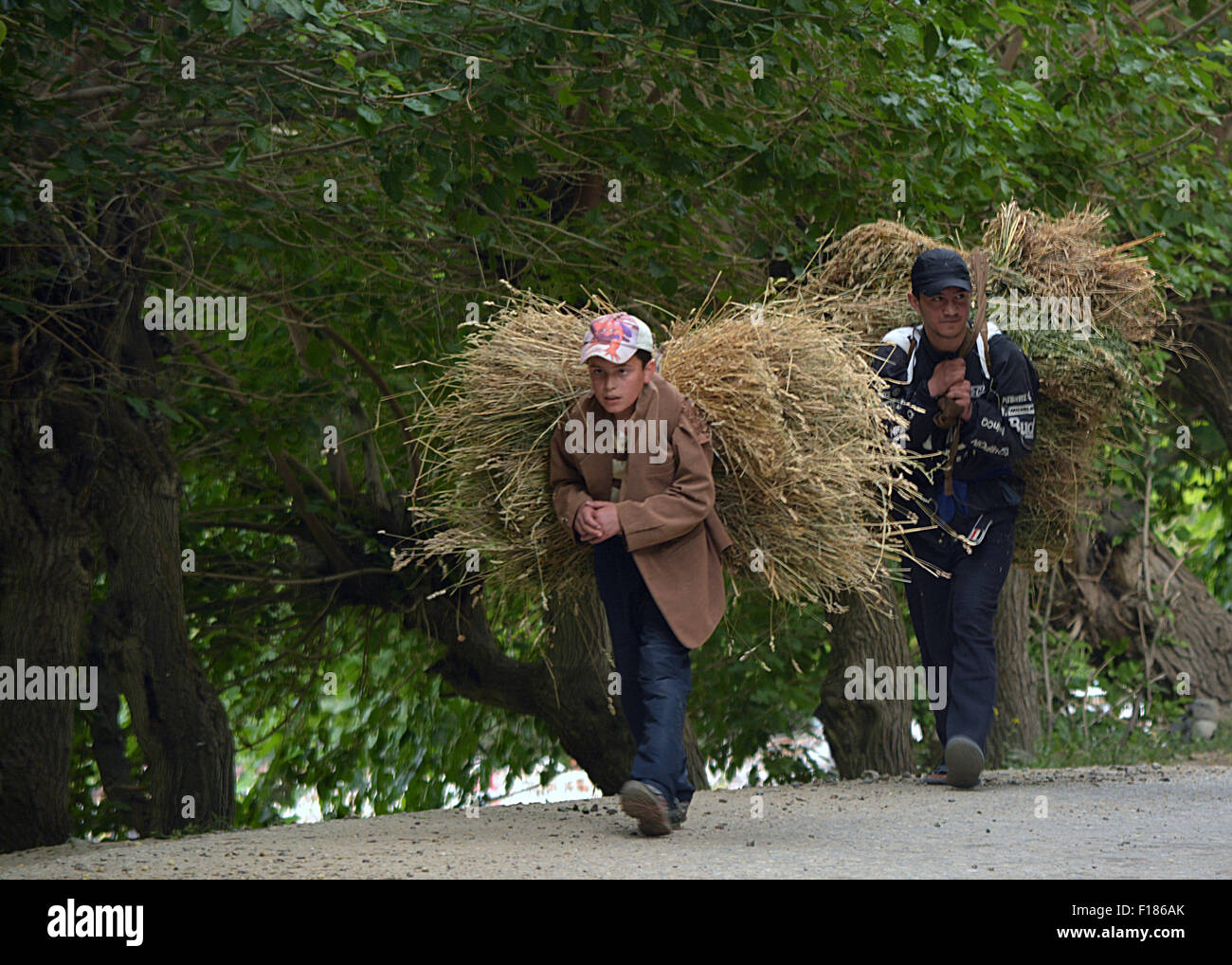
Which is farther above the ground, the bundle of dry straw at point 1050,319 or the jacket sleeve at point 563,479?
the bundle of dry straw at point 1050,319

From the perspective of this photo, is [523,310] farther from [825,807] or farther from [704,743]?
[704,743]

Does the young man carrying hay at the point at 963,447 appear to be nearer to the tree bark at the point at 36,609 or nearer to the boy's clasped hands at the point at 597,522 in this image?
the boy's clasped hands at the point at 597,522

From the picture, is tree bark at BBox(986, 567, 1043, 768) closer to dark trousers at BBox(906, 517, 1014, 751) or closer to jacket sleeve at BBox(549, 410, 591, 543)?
dark trousers at BBox(906, 517, 1014, 751)

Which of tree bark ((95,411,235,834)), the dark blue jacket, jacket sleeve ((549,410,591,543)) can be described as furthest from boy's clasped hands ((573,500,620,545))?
tree bark ((95,411,235,834))

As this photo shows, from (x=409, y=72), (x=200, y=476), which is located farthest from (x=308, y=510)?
(x=409, y=72)

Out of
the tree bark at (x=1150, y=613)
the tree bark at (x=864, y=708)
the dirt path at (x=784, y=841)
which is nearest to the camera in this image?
the dirt path at (x=784, y=841)

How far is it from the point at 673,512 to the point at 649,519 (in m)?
0.09

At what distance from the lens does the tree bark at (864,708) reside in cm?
973

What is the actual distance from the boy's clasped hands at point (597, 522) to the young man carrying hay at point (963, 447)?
1416mm

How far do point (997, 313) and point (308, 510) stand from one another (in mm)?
6239

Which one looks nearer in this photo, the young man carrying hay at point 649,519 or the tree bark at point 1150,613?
the young man carrying hay at point 649,519

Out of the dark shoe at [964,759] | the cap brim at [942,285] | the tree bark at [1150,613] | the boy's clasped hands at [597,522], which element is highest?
the cap brim at [942,285]

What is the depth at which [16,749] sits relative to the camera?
7.93m

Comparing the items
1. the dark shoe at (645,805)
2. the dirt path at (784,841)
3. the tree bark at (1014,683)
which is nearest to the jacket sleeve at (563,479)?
the dark shoe at (645,805)
